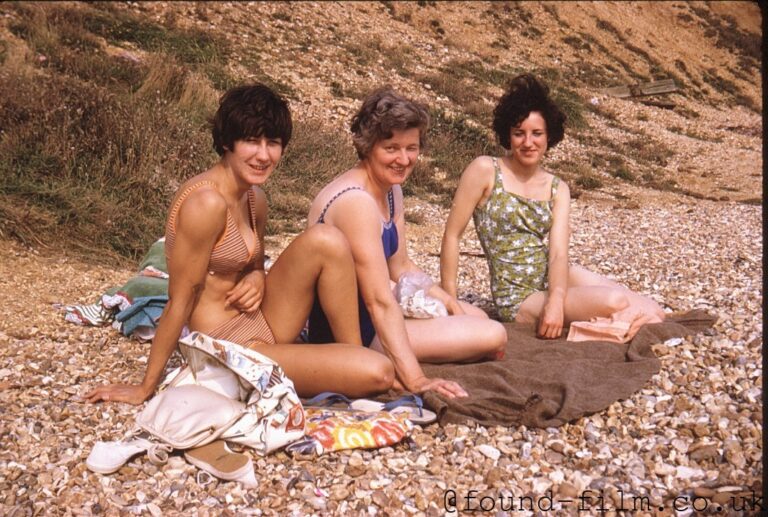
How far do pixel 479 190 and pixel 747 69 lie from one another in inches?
1151

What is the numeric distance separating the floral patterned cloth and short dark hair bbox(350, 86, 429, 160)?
1388 millimetres

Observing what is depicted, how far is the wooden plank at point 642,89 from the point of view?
22766 mm

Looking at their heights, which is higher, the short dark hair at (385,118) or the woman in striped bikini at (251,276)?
the short dark hair at (385,118)

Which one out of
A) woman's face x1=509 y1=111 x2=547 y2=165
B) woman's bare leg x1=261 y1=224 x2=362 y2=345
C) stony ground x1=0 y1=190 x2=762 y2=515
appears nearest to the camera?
stony ground x1=0 y1=190 x2=762 y2=515

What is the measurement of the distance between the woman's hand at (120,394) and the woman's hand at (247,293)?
60cm

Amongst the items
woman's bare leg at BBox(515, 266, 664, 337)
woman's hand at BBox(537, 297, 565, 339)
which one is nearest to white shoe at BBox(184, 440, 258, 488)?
woman's hand at BBox(537, 297, 565, 339)

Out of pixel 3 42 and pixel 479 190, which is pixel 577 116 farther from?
pixel 479 190

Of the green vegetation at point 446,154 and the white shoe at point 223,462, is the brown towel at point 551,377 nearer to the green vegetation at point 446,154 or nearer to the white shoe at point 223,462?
the white shoe at point 223,462

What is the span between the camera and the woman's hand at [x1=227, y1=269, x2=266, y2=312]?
392cm

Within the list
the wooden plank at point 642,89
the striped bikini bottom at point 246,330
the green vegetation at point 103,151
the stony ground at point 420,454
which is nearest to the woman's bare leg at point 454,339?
the stony ground at point 420,454

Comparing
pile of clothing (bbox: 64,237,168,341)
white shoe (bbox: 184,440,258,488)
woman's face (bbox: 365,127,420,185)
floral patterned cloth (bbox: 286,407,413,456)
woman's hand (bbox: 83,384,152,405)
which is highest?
woman's face (bbox: 365,127,420,185)

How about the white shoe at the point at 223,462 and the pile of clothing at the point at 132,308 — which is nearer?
the white shoe at the point at 223,462

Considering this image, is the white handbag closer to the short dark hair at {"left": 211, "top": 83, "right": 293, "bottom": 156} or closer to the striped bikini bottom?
the striped bikini bottom

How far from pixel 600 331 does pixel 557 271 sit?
49 cm
